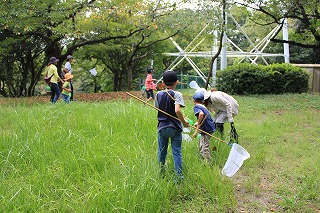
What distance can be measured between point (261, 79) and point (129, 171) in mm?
11964

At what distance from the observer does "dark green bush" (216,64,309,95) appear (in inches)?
559

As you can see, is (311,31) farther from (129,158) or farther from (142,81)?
(142,81)

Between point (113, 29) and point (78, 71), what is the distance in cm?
718

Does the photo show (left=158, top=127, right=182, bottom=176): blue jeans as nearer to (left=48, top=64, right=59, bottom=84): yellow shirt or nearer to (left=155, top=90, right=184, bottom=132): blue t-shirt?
(left=155, top=90, right=184, bottom=132): blue t-shirt

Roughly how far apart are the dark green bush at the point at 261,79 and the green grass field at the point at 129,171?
319 inches

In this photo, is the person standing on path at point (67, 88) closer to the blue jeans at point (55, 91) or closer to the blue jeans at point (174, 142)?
the blue jeans at point (55, 91)

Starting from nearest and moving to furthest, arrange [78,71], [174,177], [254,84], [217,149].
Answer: [174,177] < [217,149] < [254,84] < [78,71]

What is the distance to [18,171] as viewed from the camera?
3885mm

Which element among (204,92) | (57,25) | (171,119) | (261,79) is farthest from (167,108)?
(261,79)

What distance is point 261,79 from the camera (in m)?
14.3

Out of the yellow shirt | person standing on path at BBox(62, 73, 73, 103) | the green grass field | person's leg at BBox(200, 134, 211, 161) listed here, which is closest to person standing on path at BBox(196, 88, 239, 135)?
the green grass field

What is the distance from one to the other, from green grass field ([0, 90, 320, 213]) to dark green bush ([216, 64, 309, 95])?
810 cm

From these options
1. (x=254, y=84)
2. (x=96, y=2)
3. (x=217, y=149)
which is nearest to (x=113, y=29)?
(x=96, y=2)

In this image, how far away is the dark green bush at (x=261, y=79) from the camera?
1420cm
